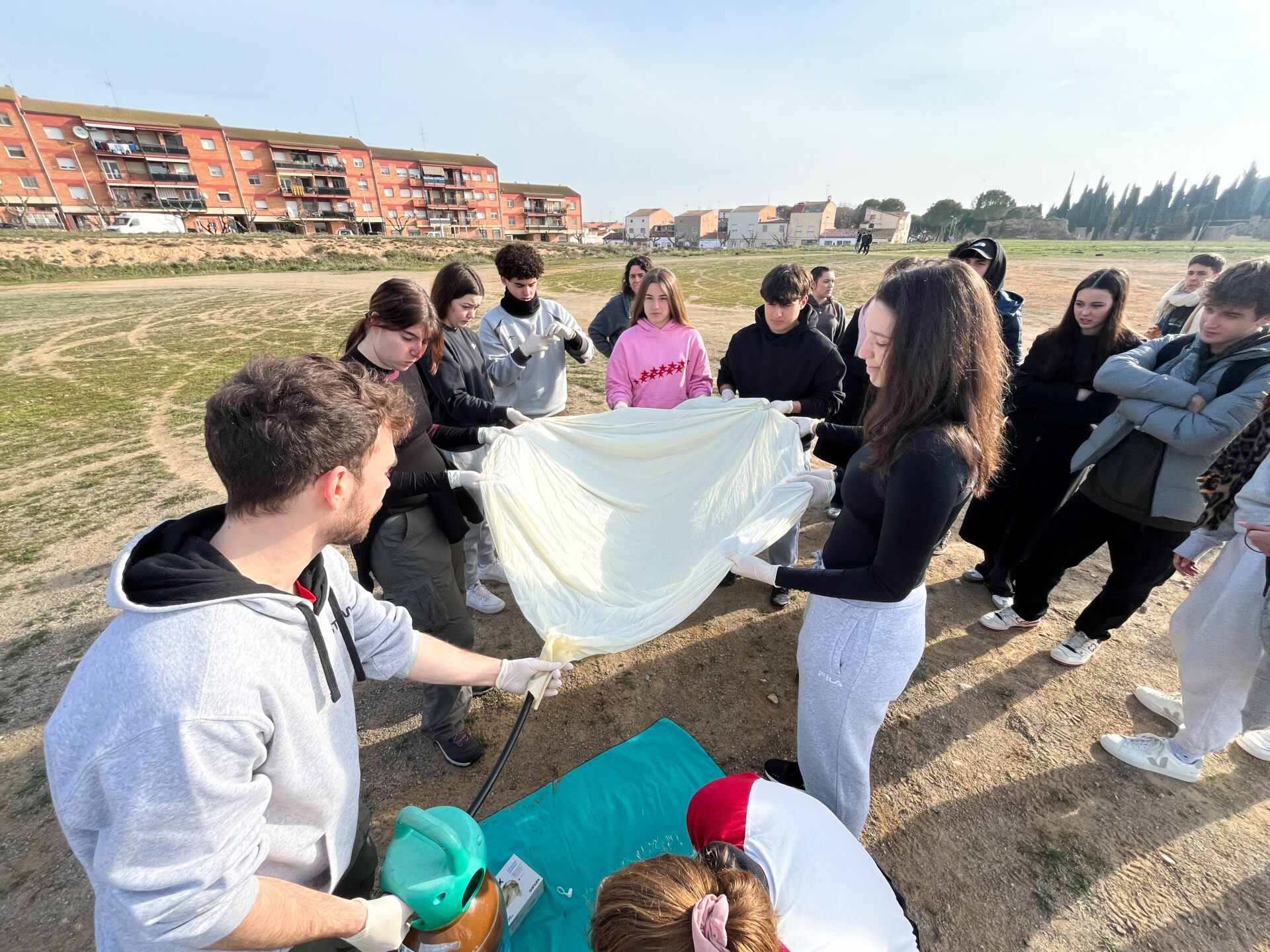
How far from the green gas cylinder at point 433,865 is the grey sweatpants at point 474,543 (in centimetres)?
205

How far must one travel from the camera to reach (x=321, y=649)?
1.19 meters

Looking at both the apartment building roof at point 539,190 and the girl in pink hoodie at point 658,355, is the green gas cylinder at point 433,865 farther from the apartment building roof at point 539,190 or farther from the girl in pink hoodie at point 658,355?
the apartment building roof at point 539,190

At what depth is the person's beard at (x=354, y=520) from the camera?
1.20 m

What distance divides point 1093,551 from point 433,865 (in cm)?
387

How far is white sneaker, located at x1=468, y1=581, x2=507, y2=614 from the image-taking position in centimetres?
385

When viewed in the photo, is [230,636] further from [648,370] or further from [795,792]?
[648,370]

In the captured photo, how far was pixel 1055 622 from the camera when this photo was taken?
360 cm

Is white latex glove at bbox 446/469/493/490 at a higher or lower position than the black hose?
higher

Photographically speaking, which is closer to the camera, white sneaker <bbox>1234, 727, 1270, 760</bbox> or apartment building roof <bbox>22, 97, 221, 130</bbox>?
white sneaker <bbox>1234, 727, 1270, 760</bbox>

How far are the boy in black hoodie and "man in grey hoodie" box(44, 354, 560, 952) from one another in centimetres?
258

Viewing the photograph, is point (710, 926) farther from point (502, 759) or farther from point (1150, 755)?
point (1150, 755)

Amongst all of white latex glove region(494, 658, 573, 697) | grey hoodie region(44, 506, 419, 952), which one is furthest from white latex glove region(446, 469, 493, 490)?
grey hoodie region(44, 506, 419, 952)

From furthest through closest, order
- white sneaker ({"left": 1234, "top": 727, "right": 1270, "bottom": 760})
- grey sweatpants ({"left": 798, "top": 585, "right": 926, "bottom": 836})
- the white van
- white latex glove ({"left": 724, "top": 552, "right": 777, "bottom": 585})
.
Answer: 1. the white van
2. white sneaker ({"left": 1234, "top": 727, "right": 1270, "bottom": 760})
3. white latex glove ({"left": 724, "top": 552, "right": 777, "bottom": 585})
4. grey sweatpants ({"left": 798, "top": 585, "right": 926, "bottom": 836})

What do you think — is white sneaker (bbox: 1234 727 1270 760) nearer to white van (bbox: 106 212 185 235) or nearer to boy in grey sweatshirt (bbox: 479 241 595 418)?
boy in grey sweatshirt (bbox: 479 241 595 418)
